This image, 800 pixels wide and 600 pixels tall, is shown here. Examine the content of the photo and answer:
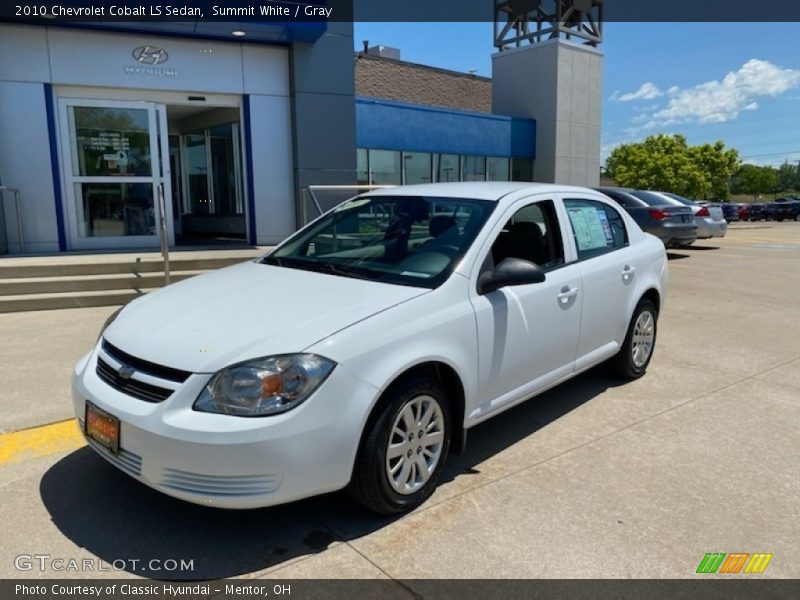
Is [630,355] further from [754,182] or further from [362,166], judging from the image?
[754,182]

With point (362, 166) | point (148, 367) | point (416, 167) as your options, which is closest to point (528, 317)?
point (148, 367)

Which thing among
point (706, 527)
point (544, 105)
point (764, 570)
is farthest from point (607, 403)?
Answer: point (544, 105)

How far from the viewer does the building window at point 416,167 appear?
1923 cm

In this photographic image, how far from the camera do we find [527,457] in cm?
378

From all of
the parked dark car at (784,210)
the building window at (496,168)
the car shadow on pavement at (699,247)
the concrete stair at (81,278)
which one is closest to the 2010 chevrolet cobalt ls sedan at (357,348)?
the concrete stair at (81,278)

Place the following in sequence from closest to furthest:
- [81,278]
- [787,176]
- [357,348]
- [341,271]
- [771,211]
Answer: [357,348] → [341,271] → [81,278] → [771,211] → [787,176]

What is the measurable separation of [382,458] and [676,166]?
4627 centimetres

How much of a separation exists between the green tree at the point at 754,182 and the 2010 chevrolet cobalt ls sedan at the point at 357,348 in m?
111

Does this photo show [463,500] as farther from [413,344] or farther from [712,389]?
[712,389]

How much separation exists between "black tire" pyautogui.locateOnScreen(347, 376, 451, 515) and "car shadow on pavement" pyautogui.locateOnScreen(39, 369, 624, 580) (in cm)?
14

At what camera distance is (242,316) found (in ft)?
9.82

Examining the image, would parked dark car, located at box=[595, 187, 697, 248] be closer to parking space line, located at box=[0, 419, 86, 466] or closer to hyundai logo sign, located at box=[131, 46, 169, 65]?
hyundai logo sign, located at box=[131, 46, 169, 65]

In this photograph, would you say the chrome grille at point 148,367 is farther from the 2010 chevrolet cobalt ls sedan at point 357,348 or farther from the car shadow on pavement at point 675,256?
the car shadow on pavement at point 675,256

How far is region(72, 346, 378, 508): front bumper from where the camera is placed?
2527mm
